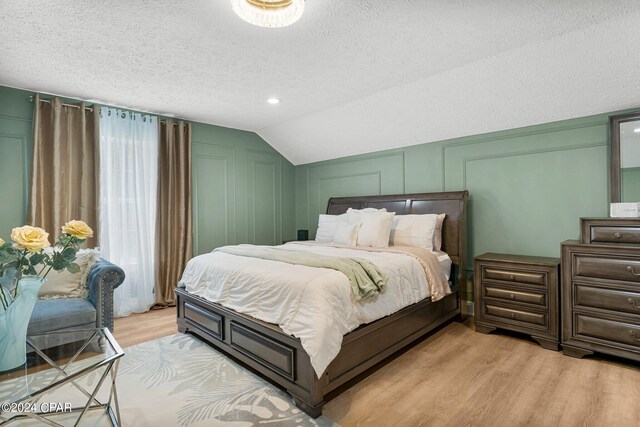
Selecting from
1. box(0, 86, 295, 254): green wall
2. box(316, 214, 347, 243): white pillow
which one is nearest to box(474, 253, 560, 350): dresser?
box(316, 214, 347, 243): white pillow

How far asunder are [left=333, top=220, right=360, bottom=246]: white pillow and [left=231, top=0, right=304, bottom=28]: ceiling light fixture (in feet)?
7.71

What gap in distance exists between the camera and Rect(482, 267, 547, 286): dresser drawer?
2.91m

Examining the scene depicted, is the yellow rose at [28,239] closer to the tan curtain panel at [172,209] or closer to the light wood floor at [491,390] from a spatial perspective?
the light wood floor at [491,390]

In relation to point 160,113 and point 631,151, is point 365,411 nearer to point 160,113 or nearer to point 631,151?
point 631,151

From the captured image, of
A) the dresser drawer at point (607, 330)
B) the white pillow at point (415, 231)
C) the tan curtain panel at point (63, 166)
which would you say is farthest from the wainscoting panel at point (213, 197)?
the dresser drawer at point (607, 330)

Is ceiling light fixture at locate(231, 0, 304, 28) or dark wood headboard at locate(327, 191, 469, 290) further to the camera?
dark wood headboard at locate(327, 191, 469, 290)

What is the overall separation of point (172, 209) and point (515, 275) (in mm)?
4069

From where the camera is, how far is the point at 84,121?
370 centimetres

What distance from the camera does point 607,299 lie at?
2543 millimetres

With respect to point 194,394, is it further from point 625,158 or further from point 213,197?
point 625,158

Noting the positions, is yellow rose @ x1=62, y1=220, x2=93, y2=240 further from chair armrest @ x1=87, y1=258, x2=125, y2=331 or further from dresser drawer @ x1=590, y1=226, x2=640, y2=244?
dresser drawer @ x1=590, y1=226, x2=640, y2=244

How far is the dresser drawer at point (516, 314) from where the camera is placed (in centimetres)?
290

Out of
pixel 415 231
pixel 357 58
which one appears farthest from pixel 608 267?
pixel 357 58

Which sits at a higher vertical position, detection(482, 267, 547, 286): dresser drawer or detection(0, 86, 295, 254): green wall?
detection(0, 86, 295, 254): green wall
